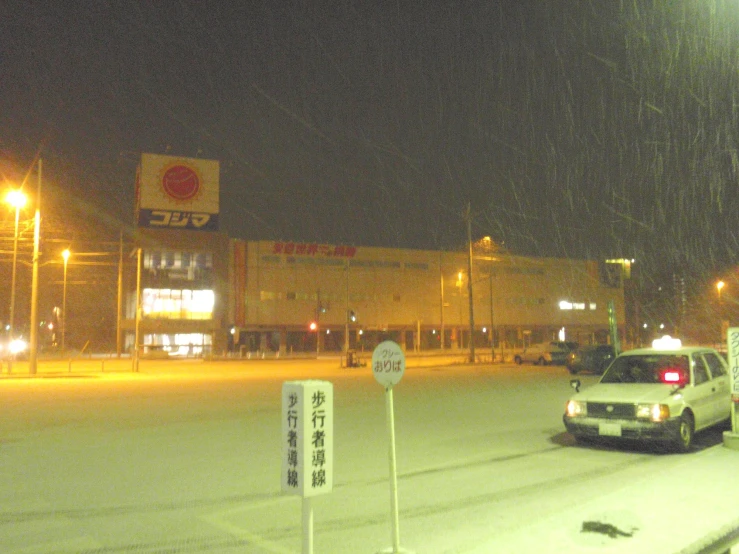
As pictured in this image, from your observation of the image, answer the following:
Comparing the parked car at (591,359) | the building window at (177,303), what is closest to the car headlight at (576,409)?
the parked car at (591,359)

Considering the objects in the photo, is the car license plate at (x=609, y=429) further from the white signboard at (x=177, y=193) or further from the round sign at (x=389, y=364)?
the white signboard at (x=177, y=193)

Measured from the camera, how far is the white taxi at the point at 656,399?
10258mm

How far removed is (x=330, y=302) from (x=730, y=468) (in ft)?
212

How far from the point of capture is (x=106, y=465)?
10.1 metres

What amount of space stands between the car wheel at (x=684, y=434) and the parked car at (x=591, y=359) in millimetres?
24025

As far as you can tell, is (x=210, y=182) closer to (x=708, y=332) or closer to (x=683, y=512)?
(x=708, y=332)

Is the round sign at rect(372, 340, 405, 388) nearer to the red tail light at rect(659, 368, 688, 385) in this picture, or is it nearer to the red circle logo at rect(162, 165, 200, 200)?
the red tail light at rect(659, 368, 688, 385)

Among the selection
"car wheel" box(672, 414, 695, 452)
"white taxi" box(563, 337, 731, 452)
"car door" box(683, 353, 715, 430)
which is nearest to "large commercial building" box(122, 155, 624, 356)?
"white taxi" box(563, 337, 731, 452)

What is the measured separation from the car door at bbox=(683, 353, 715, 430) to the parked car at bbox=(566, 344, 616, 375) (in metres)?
22.9

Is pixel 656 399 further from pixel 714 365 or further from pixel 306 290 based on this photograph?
pixel 306 290

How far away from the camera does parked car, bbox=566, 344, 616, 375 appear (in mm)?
34031

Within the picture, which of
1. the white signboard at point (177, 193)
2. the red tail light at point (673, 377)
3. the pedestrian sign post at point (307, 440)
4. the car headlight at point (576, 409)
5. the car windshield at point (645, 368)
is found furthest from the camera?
the white signboard at point (177, 193)

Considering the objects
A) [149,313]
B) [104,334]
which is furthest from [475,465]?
[104,334]

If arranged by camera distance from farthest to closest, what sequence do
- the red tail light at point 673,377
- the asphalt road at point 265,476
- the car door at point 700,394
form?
the red tail light at point 673,377
the car door at point 700,394
the asphalt road at point 265,476
